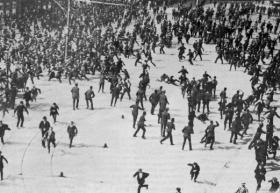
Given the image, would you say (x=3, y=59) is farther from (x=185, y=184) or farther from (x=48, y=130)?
(x=185, y=184)

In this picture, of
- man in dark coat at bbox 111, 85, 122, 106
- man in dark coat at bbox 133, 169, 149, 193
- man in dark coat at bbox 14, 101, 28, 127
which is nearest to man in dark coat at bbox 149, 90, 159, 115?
man in dark coat at bbox 111, 85, 122, 106

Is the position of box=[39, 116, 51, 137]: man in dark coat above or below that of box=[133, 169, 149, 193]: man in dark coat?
above

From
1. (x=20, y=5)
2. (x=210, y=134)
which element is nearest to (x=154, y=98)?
(x=210, y=134)

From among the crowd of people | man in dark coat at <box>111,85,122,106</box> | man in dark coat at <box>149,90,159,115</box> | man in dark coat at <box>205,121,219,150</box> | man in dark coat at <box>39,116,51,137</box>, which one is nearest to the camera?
man in dark coat at <box>205,121,219,150</box>

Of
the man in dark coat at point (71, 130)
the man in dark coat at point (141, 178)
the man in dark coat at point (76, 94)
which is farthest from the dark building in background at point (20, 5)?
the man in dark coat at point (141, 178)

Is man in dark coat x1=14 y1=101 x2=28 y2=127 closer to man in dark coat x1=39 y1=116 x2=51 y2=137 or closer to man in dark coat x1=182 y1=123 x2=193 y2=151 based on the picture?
man in dark coat x1=39 y1=116 x2=51 y2=137

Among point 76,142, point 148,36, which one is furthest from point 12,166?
point 148,36

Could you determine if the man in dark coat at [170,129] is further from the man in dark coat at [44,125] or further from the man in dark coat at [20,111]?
the man in dark coat at [20,111]

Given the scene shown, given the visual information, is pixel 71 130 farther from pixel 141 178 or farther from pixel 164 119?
pixel 141 178

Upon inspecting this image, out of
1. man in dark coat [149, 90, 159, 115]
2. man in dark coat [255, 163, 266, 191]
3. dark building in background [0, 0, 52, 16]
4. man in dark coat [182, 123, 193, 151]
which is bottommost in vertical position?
man in dark coat [255, 163, 266, 191]
